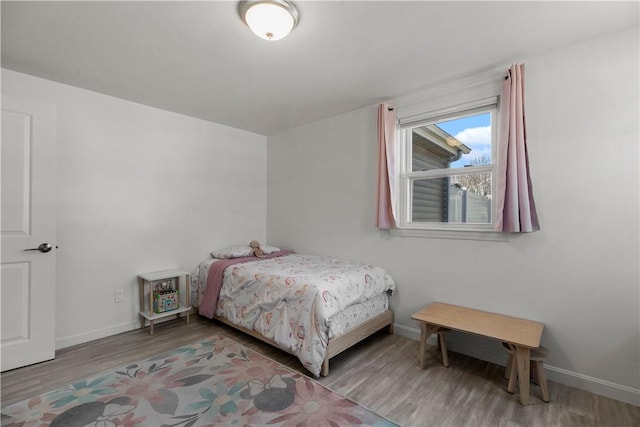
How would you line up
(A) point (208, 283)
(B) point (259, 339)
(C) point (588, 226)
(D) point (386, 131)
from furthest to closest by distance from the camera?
(A) point (208, 283) < (D) point (386, 131) < (B) point (259, 339) < (C) point (588, 226)

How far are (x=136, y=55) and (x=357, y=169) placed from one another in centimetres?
224

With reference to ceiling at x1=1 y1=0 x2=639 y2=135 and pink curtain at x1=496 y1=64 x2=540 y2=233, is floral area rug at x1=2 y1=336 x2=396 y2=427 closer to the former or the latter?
pink curtain at x1=496 y1=64 x2=540 y2=233

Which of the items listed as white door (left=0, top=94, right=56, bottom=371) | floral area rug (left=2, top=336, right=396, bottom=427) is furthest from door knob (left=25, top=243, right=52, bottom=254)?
floral area rug (left=2, top=336, right=396, bottom=427)

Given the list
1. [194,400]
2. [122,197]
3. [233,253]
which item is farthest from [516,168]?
[122,197]

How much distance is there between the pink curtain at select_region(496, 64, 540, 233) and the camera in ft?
7.19

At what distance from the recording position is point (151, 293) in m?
2.91

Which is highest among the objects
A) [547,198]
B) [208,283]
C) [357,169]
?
[357,169]

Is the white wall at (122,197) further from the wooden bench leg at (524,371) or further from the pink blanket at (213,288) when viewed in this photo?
the wooden bench leg at (524,371)

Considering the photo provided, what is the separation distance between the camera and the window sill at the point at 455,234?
2393mm

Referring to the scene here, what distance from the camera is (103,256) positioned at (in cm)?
287

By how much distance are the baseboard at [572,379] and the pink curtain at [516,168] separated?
1032 millimetres

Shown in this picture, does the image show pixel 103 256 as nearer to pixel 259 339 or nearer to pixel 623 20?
pixel 259 339

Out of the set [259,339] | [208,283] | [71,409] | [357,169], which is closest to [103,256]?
[208,283]

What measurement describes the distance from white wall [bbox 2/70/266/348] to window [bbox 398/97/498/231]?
235cm
